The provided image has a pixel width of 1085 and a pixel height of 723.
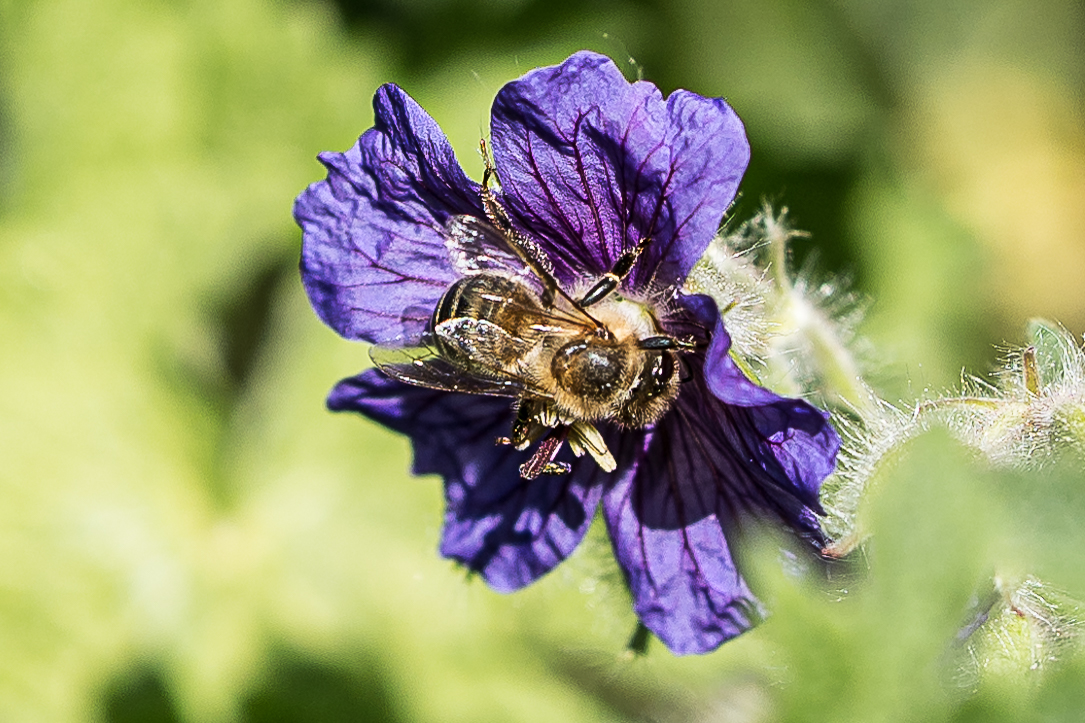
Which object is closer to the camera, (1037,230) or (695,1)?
(695,1)

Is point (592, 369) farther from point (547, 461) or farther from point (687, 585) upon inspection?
point (687, 585)

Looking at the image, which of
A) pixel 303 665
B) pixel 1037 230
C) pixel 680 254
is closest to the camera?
pixel 680 254

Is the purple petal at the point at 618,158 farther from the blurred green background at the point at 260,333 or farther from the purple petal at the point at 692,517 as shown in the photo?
the blurred green background at the point at 260,333

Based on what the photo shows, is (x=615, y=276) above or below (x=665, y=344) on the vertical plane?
above

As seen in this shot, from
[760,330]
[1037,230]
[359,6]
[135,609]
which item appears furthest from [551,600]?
[1037,230]

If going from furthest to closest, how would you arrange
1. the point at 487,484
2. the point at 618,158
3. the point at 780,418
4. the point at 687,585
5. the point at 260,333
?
the point at 260,333, the point at 487,484, the point at 687,585, the point at 618,158, the point at 780,418

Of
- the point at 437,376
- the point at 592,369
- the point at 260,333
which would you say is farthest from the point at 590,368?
the point at 260,333

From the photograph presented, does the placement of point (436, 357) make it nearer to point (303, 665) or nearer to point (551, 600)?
point (551, 600)
